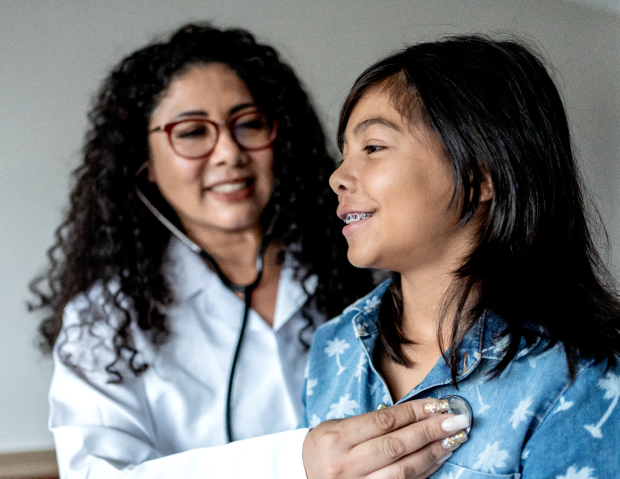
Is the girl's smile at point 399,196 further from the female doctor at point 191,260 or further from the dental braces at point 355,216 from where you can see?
the female doctor at point 191,260

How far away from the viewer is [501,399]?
75 cm

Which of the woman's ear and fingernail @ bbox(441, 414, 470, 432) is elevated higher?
the woman's ear

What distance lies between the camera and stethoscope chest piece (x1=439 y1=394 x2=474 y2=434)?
2.49ft

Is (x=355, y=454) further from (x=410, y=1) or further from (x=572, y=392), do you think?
(x=410, y=1)

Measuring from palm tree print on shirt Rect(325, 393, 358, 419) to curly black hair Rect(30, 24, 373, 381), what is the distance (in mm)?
373

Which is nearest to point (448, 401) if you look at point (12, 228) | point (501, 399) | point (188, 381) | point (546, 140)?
point (501, 399)

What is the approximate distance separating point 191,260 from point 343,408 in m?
0.51

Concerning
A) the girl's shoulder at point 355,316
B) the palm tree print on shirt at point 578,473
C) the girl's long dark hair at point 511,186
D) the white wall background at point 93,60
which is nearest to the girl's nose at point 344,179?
the girl's long dark hair at point 511,186

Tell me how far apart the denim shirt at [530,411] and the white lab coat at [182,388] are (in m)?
0.39

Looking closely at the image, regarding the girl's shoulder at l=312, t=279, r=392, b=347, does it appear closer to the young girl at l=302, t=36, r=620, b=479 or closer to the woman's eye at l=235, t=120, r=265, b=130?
the young girl at l=302, t=36, r=620, b=479

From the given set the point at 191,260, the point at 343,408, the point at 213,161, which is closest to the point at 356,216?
the point at 343,408

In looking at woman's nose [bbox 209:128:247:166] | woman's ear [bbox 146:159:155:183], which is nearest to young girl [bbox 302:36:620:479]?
woman's nose [bbox 209:128:247:166]

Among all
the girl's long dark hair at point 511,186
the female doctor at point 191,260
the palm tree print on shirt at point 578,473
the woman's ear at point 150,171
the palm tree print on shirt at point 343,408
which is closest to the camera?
the palm tree print on shirt at point 578,473

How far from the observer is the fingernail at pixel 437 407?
0.77 m
